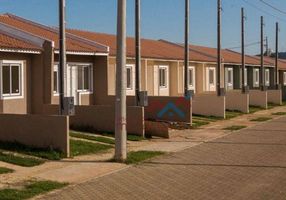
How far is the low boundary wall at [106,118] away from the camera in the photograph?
64.3 ft

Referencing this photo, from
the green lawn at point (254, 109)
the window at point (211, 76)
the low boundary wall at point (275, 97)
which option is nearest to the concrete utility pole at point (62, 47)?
the green lawn at point (254, 109)

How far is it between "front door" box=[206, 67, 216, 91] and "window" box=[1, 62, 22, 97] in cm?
2187

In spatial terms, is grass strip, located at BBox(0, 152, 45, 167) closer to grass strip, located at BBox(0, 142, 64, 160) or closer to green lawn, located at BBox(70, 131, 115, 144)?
grass strip, located at BBox(0, 142, 64, 160)

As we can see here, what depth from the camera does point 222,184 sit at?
11.0m

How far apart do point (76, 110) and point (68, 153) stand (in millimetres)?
5850

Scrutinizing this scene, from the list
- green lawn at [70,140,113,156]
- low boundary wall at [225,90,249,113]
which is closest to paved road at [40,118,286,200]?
green lawn at [70,140,113,156]

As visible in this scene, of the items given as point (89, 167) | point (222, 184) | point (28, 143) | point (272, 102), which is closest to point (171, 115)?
point (28, 143)

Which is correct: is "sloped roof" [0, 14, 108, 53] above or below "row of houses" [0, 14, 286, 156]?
above

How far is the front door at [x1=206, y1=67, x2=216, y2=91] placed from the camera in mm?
41059

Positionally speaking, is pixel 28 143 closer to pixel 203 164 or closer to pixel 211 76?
pixel 203 164

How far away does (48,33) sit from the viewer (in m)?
25.5

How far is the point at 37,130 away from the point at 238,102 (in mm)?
21434

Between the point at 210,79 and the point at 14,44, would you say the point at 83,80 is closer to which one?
the point at 14,44

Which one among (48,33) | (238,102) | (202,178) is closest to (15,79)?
(48,33)
